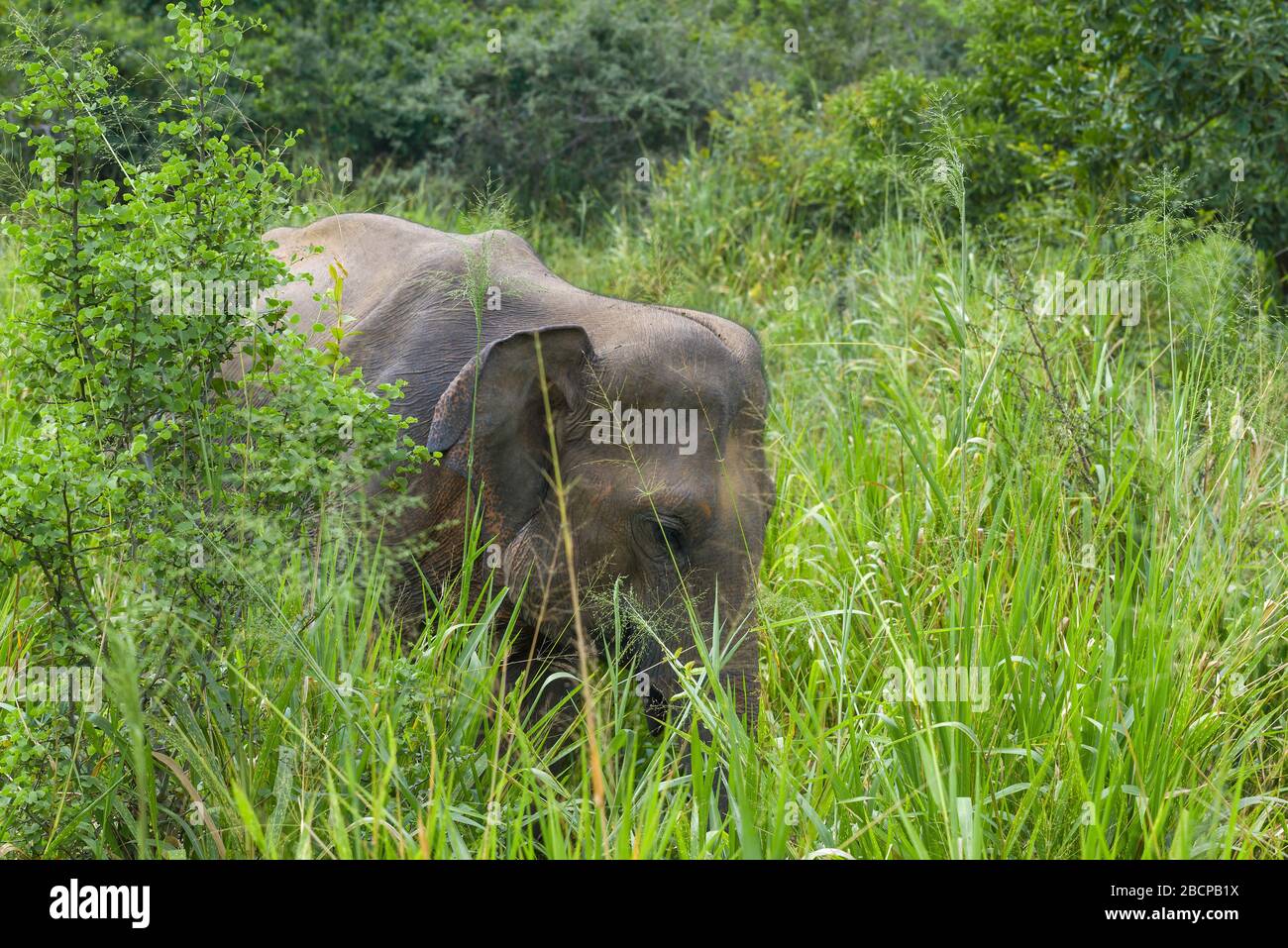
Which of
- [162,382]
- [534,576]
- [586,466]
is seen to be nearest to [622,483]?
[586,466]

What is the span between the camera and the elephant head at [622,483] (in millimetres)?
3717

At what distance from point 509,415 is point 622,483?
1.19ft

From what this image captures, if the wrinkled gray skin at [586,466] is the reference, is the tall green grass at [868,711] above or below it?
below

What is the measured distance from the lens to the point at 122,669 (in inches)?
81.0

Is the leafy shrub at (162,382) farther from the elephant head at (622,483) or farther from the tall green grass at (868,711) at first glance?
the elephant head at (622,483)

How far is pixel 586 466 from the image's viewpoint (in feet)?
12.8

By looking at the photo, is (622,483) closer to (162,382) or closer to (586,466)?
(586,466)

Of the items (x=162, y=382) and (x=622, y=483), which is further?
(x=622, y=483)

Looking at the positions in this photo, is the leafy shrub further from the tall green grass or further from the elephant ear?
the elephant ear

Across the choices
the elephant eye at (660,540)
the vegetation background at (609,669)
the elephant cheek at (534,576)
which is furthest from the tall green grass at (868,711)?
the elephant eye at (660,540)

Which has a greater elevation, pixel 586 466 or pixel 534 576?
pixel 586 466
